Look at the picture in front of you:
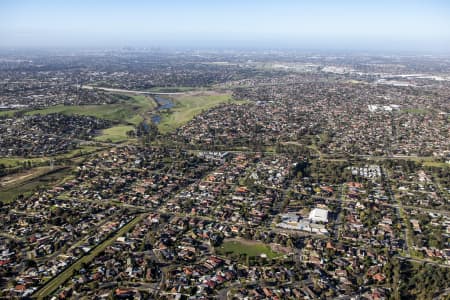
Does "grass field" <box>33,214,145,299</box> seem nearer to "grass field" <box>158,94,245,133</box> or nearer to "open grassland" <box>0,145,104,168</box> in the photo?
"open grassland" <box>0,145,104,168</box>

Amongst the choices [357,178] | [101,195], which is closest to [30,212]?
[101,195]

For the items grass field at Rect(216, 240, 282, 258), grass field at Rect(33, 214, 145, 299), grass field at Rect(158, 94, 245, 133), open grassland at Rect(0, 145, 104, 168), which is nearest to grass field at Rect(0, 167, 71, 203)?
open grassland at Rect(0, 145, 104, 168)

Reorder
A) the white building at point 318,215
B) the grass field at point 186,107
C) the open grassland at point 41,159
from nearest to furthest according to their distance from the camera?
the white building at point 318,215, the open grassland at point 41,159, the grass field at point 186,107

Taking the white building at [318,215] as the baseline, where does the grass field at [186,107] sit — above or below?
above

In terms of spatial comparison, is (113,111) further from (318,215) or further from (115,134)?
(318,215)

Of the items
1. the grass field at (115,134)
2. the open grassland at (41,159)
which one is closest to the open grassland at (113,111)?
the grass field at (115,134)

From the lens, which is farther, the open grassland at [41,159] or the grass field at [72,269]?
the open grassland at [41,159]

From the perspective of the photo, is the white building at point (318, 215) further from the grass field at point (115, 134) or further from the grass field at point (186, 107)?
the grass field at point (186, 107)

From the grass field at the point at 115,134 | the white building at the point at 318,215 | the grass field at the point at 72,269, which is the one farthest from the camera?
the grass field at the point at 115,134
